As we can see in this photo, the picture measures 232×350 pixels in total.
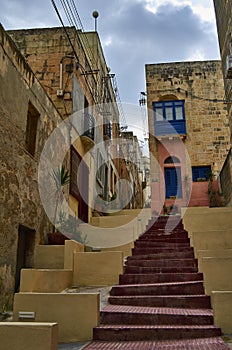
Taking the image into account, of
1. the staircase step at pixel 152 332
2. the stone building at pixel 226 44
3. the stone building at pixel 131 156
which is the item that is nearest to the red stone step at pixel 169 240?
the stone building at pixel 226 44

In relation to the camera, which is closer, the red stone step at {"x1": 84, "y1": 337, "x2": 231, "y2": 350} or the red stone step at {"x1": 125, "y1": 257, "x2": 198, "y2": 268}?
the red stone step at {"x1": 84, "y1": 337, "x2": 231, "y2": 350}

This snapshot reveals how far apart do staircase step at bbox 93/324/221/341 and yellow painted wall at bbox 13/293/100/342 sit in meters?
0.16

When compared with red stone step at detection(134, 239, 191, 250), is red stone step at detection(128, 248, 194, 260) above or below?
below

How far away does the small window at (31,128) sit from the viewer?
8.17 m

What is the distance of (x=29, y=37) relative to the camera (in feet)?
43.1

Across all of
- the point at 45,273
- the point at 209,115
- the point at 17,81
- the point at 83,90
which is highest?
the point at 209,115

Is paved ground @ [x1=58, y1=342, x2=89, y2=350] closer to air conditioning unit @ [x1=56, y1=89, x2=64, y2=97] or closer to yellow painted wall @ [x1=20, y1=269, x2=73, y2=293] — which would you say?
yellow painted wall @ [x1=20, y1=269, x2=73, y2=293]

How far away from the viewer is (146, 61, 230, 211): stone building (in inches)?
707

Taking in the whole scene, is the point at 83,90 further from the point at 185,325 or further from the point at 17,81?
the point at 185,325

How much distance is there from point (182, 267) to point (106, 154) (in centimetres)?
1095

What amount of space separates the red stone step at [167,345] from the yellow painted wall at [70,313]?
28 centimetres

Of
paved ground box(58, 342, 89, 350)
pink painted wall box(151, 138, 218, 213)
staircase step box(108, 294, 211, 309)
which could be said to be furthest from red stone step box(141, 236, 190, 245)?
pink painted wall box(151, 138, 218, 213)

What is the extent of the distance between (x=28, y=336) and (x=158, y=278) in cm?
366

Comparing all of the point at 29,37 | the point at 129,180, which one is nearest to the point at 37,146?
the point at 29,37
